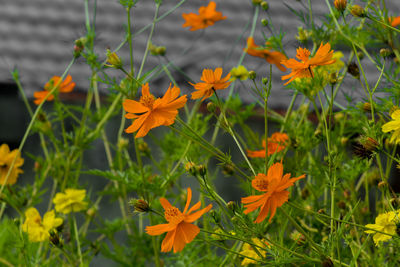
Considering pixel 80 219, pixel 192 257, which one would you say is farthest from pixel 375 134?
pixel 80 219

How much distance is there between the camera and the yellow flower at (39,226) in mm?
787

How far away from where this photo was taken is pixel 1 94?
3.08 m

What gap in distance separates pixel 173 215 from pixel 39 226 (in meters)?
0.34

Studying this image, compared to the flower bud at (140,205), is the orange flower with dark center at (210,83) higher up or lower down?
higher up

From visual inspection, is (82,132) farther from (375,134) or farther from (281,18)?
(281,18)

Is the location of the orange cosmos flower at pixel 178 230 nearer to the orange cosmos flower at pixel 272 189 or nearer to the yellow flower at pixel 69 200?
the orange cosmos flower at pixel 272 189

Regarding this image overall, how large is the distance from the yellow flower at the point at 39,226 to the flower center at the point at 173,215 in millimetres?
277

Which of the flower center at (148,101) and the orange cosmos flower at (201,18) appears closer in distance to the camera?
the flower center at (148,101)

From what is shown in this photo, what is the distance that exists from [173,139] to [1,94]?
2333mm

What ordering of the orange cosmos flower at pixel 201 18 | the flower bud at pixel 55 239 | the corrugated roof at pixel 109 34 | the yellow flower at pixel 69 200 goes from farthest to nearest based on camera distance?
the corrugated roof at pixel 109 34 → the orange cosmos flower at pixel 201 18 → the yellow flower at pixel 69 200 → the flower bud at pixel 55 239

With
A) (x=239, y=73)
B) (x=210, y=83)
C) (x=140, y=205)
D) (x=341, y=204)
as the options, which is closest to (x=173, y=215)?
(x=140, y=205)

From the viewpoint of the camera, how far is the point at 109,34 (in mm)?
3828

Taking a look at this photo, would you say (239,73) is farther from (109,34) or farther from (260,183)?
(109,34)

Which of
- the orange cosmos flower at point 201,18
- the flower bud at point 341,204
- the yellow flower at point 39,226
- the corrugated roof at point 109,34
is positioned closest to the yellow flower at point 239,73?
the orange cosmos flower at point 201,18
